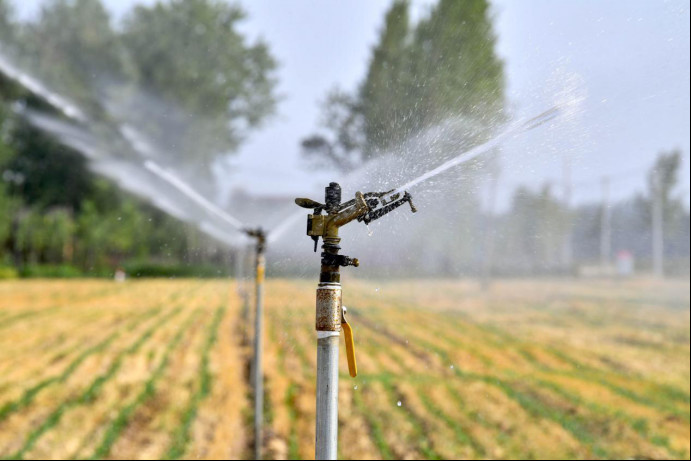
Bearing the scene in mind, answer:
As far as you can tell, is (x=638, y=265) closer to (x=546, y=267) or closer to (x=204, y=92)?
(x=546, y=267)

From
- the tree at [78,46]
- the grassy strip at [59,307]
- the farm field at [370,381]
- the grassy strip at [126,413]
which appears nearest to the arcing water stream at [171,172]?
the farm field at [370,381]

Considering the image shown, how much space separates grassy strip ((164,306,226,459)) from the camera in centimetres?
722

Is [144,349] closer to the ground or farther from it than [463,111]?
closer to the ground

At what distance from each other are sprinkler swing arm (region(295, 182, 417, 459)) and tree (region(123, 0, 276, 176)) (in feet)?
72.0

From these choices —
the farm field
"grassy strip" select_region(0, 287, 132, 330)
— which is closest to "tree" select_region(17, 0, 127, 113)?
"grassy strip" select_region(0, 287, 132, 330)

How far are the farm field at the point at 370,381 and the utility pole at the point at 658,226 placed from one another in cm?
172

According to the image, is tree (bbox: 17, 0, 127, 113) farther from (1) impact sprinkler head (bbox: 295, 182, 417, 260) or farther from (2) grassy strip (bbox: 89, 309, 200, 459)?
(1) impact sprinkler head (bbox: 295, 182, 417, 260)

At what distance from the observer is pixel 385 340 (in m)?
12.2

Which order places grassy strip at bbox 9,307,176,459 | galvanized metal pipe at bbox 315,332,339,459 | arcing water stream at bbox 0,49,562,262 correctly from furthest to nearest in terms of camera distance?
grassy strip at bbox 9,307,176,459 → arcing water stream at bbox 0,49,562,262 → galvanized metal pipe at bbox 315,332,339,459

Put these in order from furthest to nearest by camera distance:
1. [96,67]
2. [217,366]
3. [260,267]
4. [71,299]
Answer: [96,67], [71,299], [217,366], [260,267]

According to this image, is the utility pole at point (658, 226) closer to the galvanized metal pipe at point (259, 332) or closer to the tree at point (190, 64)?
the galvanized metal pipe at point (259, 332)

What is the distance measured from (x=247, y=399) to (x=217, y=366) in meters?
2.00

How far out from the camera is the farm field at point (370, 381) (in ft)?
24.0

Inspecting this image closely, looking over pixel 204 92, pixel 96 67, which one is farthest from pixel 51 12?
pixel 204 92
